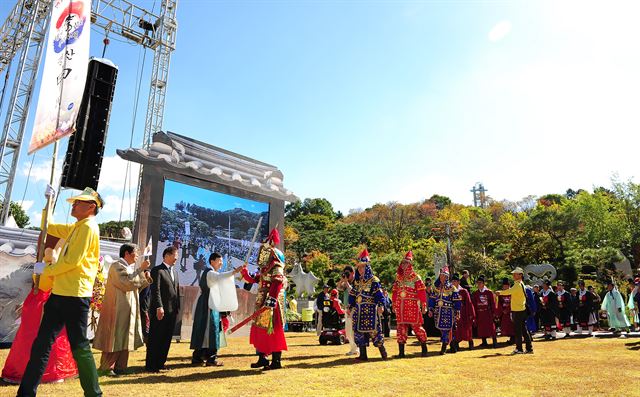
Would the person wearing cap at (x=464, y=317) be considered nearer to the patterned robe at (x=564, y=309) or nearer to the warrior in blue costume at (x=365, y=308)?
the warrior in blue costume at (x=365, y=308)

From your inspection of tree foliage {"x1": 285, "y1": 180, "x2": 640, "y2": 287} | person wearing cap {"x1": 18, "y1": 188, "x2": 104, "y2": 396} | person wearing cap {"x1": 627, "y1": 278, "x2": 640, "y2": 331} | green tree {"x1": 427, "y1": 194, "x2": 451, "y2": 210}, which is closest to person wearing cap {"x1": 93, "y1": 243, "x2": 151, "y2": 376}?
person wearing cap {"x1": 18, "y1": 188, "x2": 104, "y2": 396}


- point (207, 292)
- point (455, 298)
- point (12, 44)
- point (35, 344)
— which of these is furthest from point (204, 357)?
point (12, 44)

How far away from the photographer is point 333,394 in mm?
4516

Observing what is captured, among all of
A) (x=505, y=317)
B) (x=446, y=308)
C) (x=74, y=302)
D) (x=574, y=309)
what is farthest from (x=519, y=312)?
(x=74, y=302)

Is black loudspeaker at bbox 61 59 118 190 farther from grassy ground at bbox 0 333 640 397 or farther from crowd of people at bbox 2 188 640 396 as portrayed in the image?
crowd of people at bbox 2 188 640 396

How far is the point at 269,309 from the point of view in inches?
241

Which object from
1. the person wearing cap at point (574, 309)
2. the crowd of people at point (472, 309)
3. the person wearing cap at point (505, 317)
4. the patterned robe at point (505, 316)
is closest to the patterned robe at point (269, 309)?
the crowd of people at point (472, 309)

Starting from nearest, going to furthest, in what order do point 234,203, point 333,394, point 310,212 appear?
1. point 333,394
2. point 234,203
3. point 310,212

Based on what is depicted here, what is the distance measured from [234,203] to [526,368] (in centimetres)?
989

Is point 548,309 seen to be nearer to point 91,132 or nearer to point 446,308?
point 446,308

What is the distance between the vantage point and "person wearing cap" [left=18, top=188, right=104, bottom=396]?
3.33 meters

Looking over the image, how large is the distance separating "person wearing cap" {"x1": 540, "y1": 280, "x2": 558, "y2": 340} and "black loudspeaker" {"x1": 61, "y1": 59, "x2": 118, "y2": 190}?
572 inches

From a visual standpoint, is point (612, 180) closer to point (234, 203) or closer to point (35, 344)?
point (234, 203)

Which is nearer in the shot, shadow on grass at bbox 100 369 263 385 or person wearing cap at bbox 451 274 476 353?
shadow on grass at bbox 100 369 263 385
